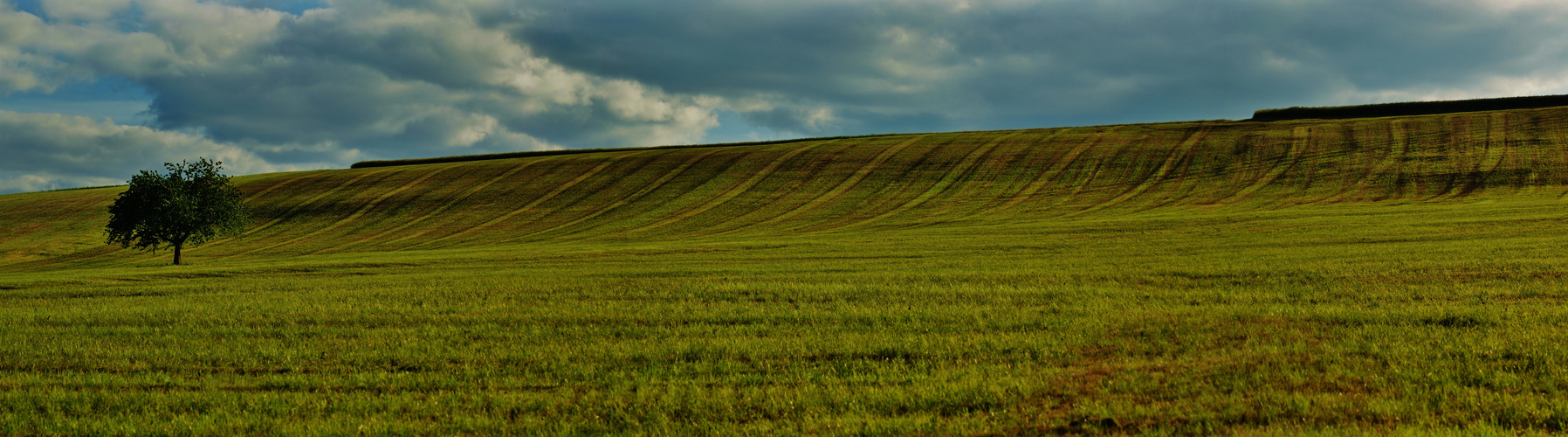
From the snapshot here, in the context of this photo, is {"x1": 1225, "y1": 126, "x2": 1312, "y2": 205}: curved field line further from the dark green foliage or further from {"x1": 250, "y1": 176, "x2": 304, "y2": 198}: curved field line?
{"x1": 250, "y1": 176, "x2": 304, "y2": 198}: curved field line

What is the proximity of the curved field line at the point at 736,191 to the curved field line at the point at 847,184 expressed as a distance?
596 centimetres

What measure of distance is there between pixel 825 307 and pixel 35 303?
1743cm

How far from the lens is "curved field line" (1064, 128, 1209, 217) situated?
47619 mm

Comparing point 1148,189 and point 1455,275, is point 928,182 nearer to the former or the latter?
point 1148,189

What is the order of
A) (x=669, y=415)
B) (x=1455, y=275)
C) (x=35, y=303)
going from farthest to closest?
1. (x=35, y=303)
2. (x=1455, y=275)
3. (x=669, y=415)

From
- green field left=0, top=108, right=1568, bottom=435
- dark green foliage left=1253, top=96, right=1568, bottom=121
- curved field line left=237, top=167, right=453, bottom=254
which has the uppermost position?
dark green foliage left=1253, top=96, right=1568, bottom=121

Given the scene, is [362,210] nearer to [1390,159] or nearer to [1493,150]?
[1390,159]

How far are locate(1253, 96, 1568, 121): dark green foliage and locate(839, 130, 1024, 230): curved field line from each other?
2867cm

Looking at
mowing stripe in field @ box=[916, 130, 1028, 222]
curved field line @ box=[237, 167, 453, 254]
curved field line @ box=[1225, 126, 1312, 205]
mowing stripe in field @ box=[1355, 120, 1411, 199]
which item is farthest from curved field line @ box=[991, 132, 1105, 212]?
curved field line @ box=[237, 167, 453, 254]

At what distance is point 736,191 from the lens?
60875 mm

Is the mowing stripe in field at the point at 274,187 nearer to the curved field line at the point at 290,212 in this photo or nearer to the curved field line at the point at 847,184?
the curved field line at the point at 290,212

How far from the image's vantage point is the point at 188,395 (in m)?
8.76

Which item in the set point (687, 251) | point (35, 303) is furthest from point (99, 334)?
point (687, 251)

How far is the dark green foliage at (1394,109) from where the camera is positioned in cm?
8031
